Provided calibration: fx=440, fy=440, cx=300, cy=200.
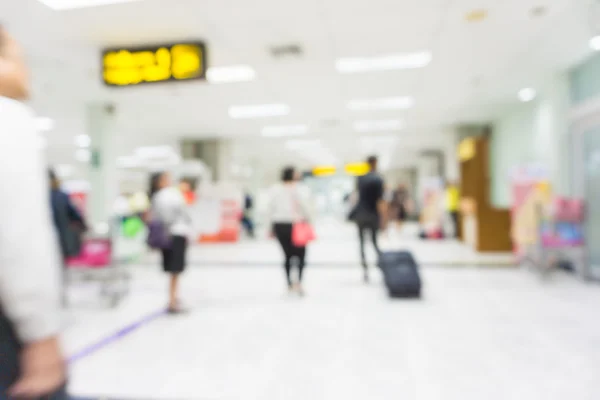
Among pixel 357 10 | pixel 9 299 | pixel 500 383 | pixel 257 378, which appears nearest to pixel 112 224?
pixel 257 378

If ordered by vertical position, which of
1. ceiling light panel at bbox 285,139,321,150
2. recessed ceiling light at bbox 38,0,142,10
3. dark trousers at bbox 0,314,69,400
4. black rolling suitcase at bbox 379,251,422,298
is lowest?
black rolling suitcase at bbox 379,251,422,298

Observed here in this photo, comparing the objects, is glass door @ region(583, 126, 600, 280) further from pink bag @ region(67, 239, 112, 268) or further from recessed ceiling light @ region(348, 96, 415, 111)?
pink bag @ region(67, 239, 112, 268)

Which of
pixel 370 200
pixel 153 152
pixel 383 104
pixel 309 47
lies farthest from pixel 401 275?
pixel 153 152

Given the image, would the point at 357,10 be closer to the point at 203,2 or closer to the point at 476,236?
the point at 203,2

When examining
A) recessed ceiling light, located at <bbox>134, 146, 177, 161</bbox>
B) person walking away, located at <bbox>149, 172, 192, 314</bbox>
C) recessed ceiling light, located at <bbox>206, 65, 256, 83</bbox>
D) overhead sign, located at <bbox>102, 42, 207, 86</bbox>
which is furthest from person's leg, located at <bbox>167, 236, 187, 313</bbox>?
recessed ceiling light, located at <bbox>134, 146, 177, 161</bbox>

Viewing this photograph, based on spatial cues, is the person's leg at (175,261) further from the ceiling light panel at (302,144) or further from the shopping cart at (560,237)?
the ceiling light panel at (302,144)

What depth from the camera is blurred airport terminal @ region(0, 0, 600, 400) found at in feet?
8.74

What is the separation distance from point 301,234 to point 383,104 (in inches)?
217

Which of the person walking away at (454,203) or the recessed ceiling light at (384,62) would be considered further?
the person walking away at (454,203)

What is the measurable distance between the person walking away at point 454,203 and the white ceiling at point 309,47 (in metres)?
2.33

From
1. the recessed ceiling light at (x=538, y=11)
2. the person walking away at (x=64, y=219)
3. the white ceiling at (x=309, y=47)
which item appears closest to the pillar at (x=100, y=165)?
the white ceiling at (x=309, y=47)

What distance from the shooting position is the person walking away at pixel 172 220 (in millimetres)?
4191

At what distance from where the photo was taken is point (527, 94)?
8758 mm

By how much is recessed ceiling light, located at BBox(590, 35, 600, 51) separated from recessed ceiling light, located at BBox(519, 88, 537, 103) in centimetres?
229
